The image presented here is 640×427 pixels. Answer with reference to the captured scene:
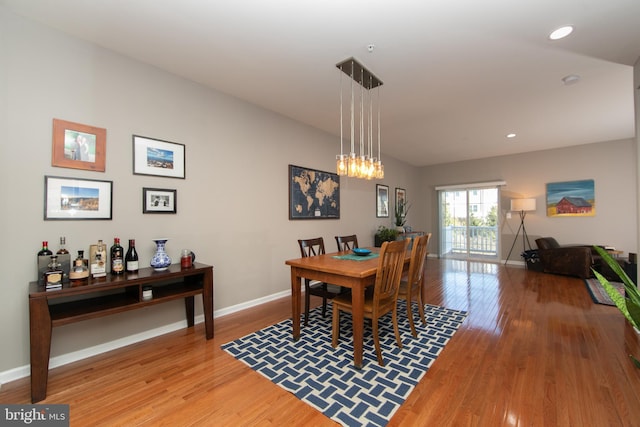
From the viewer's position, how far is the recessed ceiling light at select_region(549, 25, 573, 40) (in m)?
2.03

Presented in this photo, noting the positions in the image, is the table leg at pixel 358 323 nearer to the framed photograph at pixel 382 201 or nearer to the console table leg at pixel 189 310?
the console table leg at pixel 189 310

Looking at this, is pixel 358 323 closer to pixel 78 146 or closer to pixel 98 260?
pixel 98 260

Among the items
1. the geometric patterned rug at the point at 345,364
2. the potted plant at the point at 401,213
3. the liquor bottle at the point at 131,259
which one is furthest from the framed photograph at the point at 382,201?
the liquor bottle at the point at 131,259

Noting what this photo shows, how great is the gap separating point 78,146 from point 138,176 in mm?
468

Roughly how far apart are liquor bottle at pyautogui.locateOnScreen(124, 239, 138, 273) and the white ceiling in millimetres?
1765

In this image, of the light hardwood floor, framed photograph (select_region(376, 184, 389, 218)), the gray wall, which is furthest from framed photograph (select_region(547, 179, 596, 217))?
the gray wall

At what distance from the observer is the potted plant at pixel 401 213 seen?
6.29 meters

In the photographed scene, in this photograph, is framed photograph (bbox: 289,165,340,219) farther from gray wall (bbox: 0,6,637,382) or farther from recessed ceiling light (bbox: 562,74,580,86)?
recessed ceiling light (bbox: 562,74,580,86)

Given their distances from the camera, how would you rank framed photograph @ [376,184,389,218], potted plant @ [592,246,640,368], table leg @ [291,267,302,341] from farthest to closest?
framed photograph @ [376,184,389,218]
table leg @ [291,267,302,341]
potted plant @ [592,246,640,368]

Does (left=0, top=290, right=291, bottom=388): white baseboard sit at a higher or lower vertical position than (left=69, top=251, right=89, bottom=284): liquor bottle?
lower

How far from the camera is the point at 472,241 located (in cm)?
700

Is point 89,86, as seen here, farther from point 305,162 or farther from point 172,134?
point 305,162

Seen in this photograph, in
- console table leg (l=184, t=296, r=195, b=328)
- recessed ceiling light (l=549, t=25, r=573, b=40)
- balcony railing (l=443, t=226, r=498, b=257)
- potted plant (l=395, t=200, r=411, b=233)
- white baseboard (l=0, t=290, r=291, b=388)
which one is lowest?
white baseboard (l=0, t=290, r=291, b=388)

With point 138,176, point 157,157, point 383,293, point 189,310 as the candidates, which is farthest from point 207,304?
point 383,293
